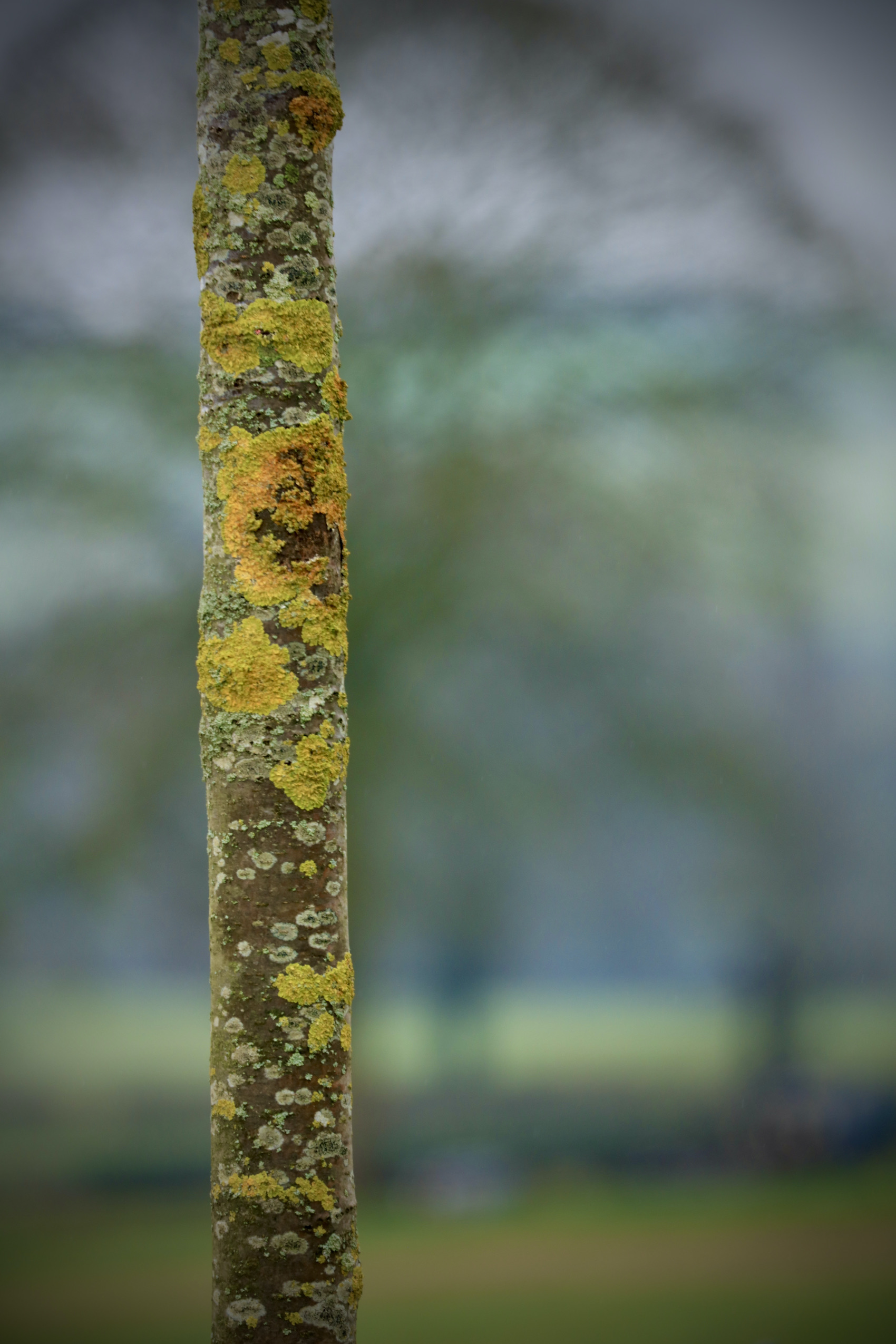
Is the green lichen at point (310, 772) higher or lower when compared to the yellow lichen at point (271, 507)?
lower

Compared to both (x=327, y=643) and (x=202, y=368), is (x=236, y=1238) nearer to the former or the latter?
(x=327, y=643)

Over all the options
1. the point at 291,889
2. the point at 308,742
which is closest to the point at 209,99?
the point at 308,742

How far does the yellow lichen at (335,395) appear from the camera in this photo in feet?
5.02

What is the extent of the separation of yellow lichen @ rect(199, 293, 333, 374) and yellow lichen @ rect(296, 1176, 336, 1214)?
114 centimetres

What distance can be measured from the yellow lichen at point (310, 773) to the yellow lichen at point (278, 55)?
3.26 ft

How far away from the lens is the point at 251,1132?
139 cm

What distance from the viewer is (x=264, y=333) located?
1.50m

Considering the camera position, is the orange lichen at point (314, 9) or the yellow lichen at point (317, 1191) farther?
the orange lichen at point (314, 9)

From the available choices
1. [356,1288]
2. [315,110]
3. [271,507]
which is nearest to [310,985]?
[356,1288]

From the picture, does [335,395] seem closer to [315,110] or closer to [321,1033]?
[315,110]

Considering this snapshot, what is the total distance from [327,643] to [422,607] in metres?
2.10

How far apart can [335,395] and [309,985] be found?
2.81 feet

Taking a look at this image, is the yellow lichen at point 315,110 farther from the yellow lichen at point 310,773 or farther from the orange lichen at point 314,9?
the yellow lichen at point 310,773

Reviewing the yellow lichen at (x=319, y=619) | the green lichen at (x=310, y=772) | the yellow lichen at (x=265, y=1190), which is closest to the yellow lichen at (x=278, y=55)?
the yellow lichen at (x=319, y=619)
